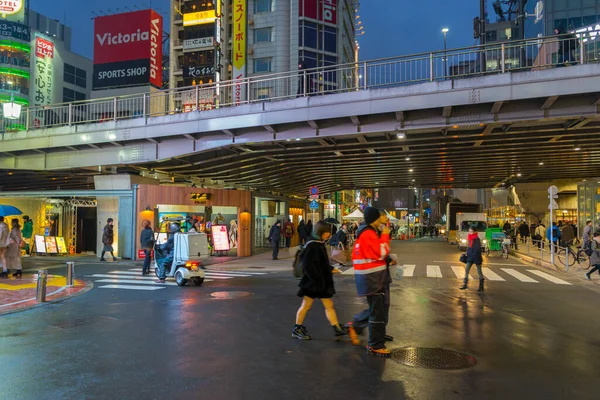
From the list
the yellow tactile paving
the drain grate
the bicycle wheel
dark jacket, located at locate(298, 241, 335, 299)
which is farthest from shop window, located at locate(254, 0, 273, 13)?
dark jacket, located at locate(298, 241, 335, 299)

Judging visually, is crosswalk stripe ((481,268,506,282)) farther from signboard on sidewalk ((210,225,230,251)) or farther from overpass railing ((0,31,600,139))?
signboard on sidewalk ((210,225,230,251))

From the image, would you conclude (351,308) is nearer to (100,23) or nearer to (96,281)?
(96,281)

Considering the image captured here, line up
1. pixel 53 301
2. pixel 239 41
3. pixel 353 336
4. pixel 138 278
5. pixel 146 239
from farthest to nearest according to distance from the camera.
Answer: pixel 239 41
pixel 146 239
pixel 138 278
pixel 53 301
pixel 353 336

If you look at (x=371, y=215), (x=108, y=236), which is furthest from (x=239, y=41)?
(x=371, y=215)

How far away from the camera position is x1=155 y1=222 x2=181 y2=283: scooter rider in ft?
43.6

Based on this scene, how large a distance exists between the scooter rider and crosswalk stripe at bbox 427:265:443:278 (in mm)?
8348

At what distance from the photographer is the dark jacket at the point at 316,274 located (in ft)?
21.9

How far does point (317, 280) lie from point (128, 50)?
54326mm

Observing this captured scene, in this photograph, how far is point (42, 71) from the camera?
142 feet

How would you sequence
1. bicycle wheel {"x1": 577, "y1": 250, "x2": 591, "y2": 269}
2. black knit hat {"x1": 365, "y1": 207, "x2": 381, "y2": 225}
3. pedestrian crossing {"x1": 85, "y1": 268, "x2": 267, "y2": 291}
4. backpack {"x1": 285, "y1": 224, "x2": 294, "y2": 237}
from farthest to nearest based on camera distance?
backpack {"x1": 285, "y1": 224, "x2": 294, "y2": 237}
bicycle wheel {"x1": 577, "y1": 250, "x2": 591, "y2": 269}
pedestrian crossing {"x1": 85, "y1": 268, "x2": 267, "y2": 291}
black knit hat {"x1": 365, "y1": 207, "x2": 381, "y2": 225}

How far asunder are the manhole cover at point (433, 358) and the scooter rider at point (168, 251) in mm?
8665

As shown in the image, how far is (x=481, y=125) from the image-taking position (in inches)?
621

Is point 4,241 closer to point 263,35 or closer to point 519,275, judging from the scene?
point 519,275

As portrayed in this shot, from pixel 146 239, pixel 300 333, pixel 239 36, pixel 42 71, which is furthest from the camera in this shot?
pixel 239 36
